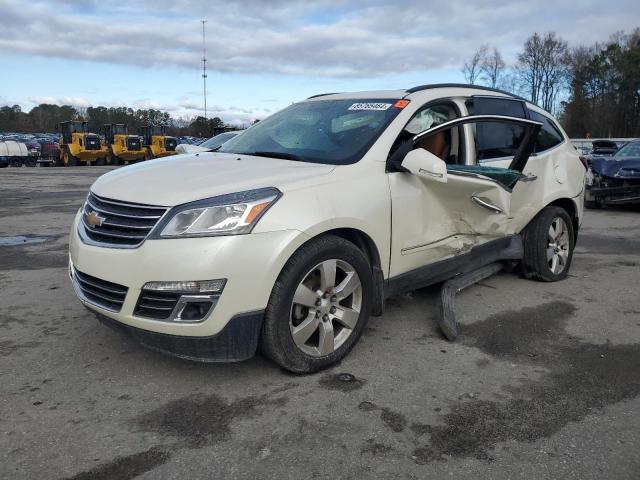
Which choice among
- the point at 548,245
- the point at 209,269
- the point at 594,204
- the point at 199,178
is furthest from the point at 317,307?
the point at 594,204

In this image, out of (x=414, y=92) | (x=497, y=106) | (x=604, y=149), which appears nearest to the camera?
(x=414, y=92)

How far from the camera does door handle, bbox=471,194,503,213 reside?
166 inches

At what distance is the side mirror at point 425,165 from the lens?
3562mm

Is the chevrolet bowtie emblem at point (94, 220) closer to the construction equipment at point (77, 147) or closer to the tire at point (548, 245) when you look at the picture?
the tire at point (548, 245)

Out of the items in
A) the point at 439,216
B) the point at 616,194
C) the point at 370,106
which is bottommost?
the point at 616,194

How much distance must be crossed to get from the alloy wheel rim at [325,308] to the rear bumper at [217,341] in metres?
0.25

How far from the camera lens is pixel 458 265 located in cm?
439

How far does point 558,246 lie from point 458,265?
5.44ft

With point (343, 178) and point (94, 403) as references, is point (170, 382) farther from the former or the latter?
point (343, 178)

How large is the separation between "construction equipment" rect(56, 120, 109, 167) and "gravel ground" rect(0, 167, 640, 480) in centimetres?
3405

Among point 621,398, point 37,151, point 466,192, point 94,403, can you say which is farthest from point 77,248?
point 37,151

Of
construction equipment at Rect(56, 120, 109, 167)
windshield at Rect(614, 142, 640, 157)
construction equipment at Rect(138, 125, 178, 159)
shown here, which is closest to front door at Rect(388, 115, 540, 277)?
windshield at Rect(614, 142, 640, 157)

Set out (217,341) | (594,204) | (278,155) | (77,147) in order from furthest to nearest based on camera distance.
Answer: (77,147) → (594,204) → (278,155) → (217,341)

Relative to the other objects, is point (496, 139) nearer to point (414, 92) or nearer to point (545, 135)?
point (545, 135)
